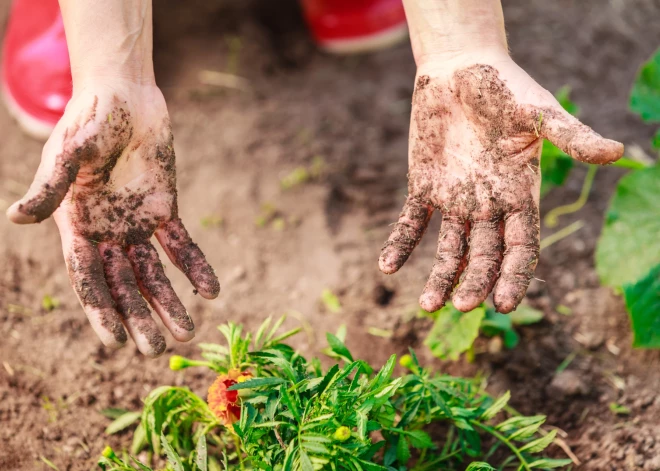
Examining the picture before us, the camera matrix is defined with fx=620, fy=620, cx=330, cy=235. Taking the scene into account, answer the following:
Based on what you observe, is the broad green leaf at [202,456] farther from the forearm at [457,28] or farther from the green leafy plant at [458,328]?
the forearm at [457,28]

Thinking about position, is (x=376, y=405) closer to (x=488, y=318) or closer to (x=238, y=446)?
(x=238, y=446)

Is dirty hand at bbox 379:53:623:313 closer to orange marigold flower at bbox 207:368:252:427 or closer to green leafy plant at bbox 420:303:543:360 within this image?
green leafy plant at bbox 420:303:543:360

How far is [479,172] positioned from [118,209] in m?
0.90

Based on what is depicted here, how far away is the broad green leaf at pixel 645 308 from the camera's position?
1730mm

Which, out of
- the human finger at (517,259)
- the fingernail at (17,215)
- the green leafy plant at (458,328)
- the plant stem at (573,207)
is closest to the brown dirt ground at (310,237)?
the plant stem at (573,207)

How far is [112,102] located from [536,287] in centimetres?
141

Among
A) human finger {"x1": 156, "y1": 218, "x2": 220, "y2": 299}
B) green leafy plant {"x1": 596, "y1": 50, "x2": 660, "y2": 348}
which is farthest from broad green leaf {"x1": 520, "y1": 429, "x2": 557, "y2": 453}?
human finger {"x1": 156, "y1": 218, "x2": 220, "y2": 299}

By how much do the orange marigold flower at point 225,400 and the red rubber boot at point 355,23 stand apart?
2.13m

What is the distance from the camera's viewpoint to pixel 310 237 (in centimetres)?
229

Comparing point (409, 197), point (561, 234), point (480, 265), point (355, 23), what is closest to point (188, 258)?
point (409, 197)

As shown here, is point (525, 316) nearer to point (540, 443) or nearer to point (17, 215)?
point (540, 443)

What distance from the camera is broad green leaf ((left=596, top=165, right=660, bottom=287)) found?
67.1 inches

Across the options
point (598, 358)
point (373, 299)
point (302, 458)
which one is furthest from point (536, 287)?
point (302, 458)

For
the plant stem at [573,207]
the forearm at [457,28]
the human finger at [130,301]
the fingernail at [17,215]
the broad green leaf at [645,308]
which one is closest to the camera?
the fingernail at [17,215]
